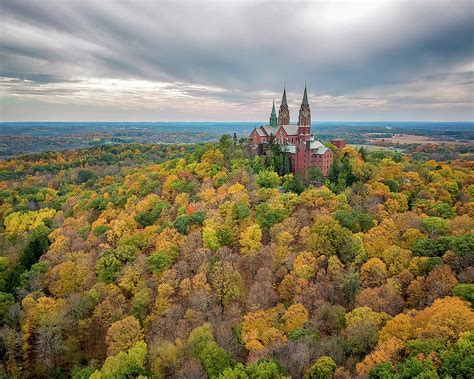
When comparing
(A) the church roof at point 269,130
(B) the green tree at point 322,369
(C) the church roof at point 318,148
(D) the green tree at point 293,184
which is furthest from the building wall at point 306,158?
(B) the green tree at point 322,369

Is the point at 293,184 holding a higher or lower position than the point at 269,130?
lower

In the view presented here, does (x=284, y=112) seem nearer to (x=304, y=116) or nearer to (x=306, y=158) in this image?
(x=304, y=116)

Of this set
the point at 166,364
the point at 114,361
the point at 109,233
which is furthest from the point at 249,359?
the point at 109,233

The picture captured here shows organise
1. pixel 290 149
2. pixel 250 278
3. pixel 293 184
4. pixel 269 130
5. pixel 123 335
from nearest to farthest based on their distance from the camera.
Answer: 1. pixel 123 335
2. pixel 250 278
3. pixel 293 184
4. pixel 290 149
5. pixel 269 130

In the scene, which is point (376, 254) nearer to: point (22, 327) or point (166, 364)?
point (166, 364)

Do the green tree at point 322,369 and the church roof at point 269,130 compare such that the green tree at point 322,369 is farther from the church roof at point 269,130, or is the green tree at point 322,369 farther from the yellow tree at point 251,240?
the church roof at point 269,130

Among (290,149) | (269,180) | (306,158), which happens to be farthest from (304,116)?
(269,180)
